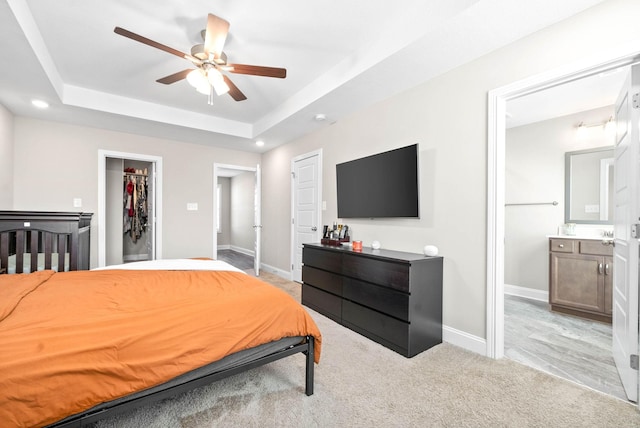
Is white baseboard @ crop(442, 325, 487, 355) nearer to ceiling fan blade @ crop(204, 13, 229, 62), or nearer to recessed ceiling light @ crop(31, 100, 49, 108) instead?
ceiling fan blade @ crop(204, 13, 229, 62)

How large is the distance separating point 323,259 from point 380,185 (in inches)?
40.9

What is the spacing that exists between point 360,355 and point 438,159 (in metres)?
1.85

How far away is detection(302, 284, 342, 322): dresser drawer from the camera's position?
3.03 m

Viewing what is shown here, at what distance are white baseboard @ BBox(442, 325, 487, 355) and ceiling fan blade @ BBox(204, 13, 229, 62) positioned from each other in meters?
2.97

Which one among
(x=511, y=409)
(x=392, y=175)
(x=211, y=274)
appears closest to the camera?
(x=511, y=409)

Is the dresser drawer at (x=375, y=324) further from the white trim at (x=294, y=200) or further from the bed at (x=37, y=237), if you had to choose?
the bed at (x=37, y=237)

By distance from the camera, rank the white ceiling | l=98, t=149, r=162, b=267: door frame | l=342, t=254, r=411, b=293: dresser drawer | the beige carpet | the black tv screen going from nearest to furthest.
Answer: the beige carpet < the white ceiling < l=342, t=254, r=411, b=293: dresser drawer < the black tv screen < l=98, t=149, r=162, b=267: door frame

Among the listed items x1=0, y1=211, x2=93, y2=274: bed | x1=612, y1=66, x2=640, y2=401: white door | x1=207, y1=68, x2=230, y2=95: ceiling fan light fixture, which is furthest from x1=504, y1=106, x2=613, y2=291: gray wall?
x1=0, y1=211, x2=93, y2=274: bed

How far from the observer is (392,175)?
9.89 ft

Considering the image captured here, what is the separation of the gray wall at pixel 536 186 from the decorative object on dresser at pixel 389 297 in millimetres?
2262

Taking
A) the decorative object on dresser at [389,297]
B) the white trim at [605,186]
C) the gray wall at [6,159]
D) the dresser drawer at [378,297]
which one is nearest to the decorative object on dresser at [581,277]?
the white trim at [605,186]

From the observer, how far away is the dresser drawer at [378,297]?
92.4 inches

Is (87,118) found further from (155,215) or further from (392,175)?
(392,175)

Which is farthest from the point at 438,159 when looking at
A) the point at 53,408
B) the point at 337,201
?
the point at 53,408
